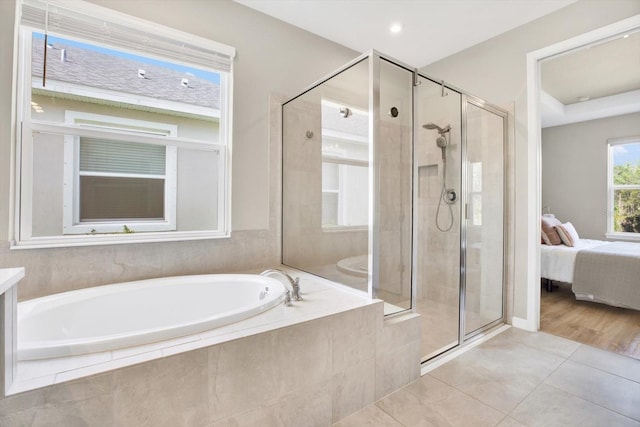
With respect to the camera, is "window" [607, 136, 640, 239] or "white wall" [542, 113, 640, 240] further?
"white wall" [542, 113, 640, 240]

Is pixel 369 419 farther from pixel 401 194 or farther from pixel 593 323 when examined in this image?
pixel 593 323

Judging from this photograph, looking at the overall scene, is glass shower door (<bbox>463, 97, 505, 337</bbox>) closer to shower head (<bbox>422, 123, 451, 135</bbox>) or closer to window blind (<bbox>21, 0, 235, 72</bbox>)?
shower head (<bbox>422, 123, 451, 135</bbox>)

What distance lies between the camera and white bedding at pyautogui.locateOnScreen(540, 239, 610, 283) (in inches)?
131

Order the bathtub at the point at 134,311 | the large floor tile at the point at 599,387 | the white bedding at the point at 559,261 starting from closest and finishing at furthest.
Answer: the bathtub at the point at 134,311 < the large floor tile at the point at 599,387 < the white bedding at the point at 559,261

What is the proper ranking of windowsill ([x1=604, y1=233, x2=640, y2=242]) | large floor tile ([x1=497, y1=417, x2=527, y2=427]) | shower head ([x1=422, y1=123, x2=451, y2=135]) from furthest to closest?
windowsill ([x1=604, y1=233, x2=640, y2=242]), shower head ([x1=422, y1=123, x2=451, y2=135]), large floor tile ([x1=497, y1=417, x2=527, y2=427])

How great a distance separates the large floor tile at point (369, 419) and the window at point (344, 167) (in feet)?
3.46

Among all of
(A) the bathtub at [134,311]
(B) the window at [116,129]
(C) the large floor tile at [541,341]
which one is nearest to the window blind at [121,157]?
(B) the window at [116,129]

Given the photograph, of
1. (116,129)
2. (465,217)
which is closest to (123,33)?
(116,129)

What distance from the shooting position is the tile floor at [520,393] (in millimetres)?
1497

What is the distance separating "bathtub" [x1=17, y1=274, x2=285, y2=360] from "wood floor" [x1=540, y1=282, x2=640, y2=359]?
102 inches

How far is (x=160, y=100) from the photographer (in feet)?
7.18

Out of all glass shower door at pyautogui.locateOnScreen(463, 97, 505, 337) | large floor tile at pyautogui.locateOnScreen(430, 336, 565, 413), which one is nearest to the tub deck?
large floor tile at pyautogui.locateOnScreen(430, 336, 565, 413)

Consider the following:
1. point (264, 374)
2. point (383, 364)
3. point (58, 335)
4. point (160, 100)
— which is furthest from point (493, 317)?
point (160, 100)

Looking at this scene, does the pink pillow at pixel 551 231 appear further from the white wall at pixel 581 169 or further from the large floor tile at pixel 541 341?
the large floor tile at pixel 541 341
